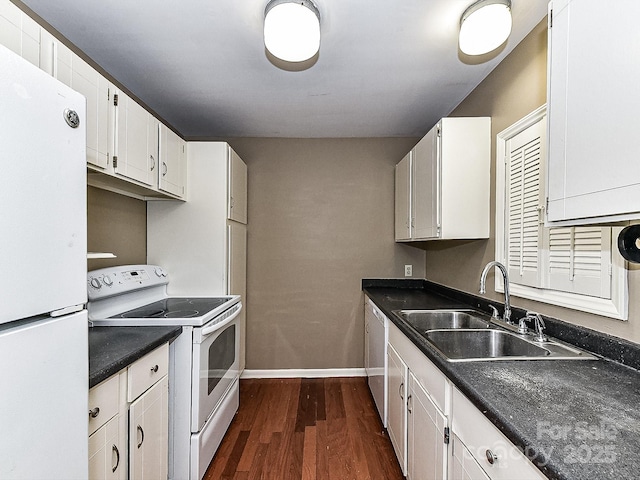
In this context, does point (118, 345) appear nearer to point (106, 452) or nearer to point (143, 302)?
point (106, 452)

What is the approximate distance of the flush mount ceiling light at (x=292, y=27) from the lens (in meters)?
1.43

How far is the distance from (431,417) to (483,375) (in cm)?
41

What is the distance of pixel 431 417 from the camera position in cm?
138

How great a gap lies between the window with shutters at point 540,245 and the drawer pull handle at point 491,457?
0.74 metres

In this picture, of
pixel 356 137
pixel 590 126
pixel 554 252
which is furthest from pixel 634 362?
pixel 356 137

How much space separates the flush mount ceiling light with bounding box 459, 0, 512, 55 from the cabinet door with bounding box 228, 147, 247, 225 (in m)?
1.83

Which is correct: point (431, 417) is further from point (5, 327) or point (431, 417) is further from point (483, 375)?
point (5, 327)

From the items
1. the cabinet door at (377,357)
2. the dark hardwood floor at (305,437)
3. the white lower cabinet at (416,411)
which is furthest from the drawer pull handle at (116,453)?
the cabinet door at (377,357)

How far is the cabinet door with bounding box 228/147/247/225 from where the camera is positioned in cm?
272

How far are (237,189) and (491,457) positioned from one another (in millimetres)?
2550

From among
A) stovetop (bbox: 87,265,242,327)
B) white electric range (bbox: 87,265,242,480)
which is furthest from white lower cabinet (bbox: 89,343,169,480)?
stovetop (bbox: 87,265,242,327)

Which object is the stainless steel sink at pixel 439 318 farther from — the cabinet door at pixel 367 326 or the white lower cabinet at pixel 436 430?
the cabinet door at pixel 367 326

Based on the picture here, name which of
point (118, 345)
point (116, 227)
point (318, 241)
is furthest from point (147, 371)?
point (318, 241)

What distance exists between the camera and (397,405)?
77.5 inches
